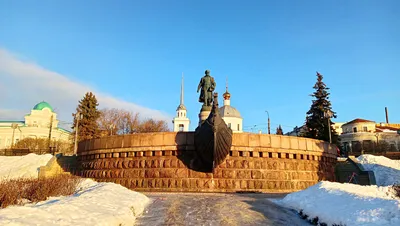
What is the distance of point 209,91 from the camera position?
18.6 metres

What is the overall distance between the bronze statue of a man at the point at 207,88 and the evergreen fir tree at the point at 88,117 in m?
31.6

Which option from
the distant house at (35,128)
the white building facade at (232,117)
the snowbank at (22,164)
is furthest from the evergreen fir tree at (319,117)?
the distant house at (35,128)

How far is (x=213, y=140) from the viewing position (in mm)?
14148

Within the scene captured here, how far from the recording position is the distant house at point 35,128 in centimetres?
6550

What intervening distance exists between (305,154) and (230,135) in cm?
559

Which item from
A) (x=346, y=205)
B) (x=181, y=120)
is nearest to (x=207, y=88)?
(x=346, y=205)

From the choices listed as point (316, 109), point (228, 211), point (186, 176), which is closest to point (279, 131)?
point (316, 109)

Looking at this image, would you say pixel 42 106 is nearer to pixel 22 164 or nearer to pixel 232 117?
pixel 232 117

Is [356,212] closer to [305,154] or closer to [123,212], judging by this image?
[123,212]

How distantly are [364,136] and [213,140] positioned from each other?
60134 mm

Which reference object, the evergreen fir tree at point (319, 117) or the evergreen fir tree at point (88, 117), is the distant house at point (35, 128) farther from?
the evergreen fir tree at point (319, 117)

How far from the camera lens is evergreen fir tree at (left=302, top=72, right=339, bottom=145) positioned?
3853cm

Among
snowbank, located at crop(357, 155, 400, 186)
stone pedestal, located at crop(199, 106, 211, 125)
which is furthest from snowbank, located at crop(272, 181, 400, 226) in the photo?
snowbank, located at crop(357, 155, 400, 186)

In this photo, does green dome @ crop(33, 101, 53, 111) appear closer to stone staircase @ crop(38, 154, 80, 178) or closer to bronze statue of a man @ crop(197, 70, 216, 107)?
stone staircase @ crop(38, 154, 80, 178)
